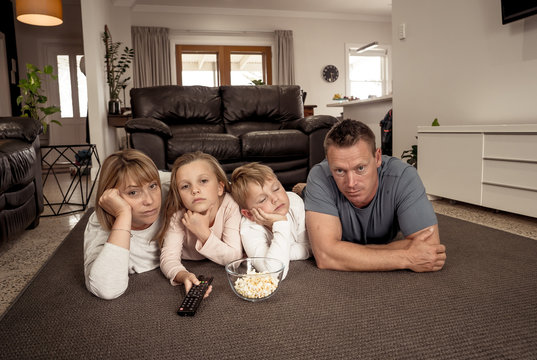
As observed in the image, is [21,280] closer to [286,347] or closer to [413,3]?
[286,347]

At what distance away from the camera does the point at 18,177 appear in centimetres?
191

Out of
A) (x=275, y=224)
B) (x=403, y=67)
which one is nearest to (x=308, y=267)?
(x=275, y=224)

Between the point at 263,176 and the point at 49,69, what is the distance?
201cm

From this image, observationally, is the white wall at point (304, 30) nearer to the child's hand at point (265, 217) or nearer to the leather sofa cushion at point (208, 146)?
the leather sofa cushion at point (208, 146)

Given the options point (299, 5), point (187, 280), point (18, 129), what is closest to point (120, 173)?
point (187, 280)

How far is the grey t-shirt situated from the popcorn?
36cm

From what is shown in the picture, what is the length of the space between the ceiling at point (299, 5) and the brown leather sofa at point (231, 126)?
3691 millimetres

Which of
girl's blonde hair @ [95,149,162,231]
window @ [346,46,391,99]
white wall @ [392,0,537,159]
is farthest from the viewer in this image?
window @ [346,46,391,99]

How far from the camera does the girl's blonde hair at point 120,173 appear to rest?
138 cm

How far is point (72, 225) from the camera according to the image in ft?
8.11

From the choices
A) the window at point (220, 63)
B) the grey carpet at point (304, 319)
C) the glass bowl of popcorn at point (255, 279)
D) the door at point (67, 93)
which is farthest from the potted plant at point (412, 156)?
the door at point (67, 93)

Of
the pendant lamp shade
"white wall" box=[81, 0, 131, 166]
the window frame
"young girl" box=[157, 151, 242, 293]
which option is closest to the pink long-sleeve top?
"young girl" box=[157, 151, 242, 293]

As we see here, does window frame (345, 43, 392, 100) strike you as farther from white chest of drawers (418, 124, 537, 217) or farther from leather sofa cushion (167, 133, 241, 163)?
leather sofa cushion (167, 133, 241, 163)

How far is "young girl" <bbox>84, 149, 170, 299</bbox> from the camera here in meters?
1.29
